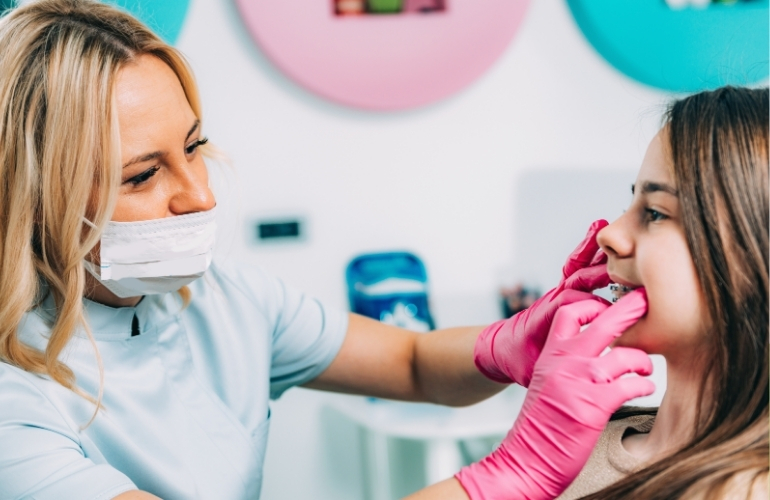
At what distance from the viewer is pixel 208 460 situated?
1.13m

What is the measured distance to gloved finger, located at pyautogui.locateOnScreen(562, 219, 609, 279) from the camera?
1032 millimetres

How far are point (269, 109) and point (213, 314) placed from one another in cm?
59

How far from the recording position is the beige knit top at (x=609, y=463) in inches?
36.9

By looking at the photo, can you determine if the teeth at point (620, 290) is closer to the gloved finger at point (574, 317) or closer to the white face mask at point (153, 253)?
the gloved finger at point (574, 317)

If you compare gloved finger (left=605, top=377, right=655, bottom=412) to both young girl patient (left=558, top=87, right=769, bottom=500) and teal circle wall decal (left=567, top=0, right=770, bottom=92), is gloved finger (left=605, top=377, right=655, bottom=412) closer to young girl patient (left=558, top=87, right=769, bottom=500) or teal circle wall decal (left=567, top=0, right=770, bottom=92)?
young girl patient (left=558, top=87, right=769, bottom=500)

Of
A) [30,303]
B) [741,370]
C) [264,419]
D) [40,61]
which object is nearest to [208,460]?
[264,419]

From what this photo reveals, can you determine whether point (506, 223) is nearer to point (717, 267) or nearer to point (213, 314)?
point (213, 314)

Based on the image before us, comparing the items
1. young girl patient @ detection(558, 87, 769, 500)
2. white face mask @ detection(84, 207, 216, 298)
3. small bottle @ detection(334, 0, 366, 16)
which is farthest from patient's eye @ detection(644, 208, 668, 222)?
small bottle @ detection(334, 0, 366, 16)

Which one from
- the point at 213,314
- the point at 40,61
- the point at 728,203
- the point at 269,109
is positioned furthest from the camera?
the point at 269,109

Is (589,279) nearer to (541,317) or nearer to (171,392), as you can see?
(541,317)

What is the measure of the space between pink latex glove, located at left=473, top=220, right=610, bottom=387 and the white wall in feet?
2.25

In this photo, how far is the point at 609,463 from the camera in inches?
37.9

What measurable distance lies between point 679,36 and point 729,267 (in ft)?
3.83

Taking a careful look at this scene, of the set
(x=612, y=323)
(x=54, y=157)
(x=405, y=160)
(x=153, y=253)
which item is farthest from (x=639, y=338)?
(x=405, y=160)
